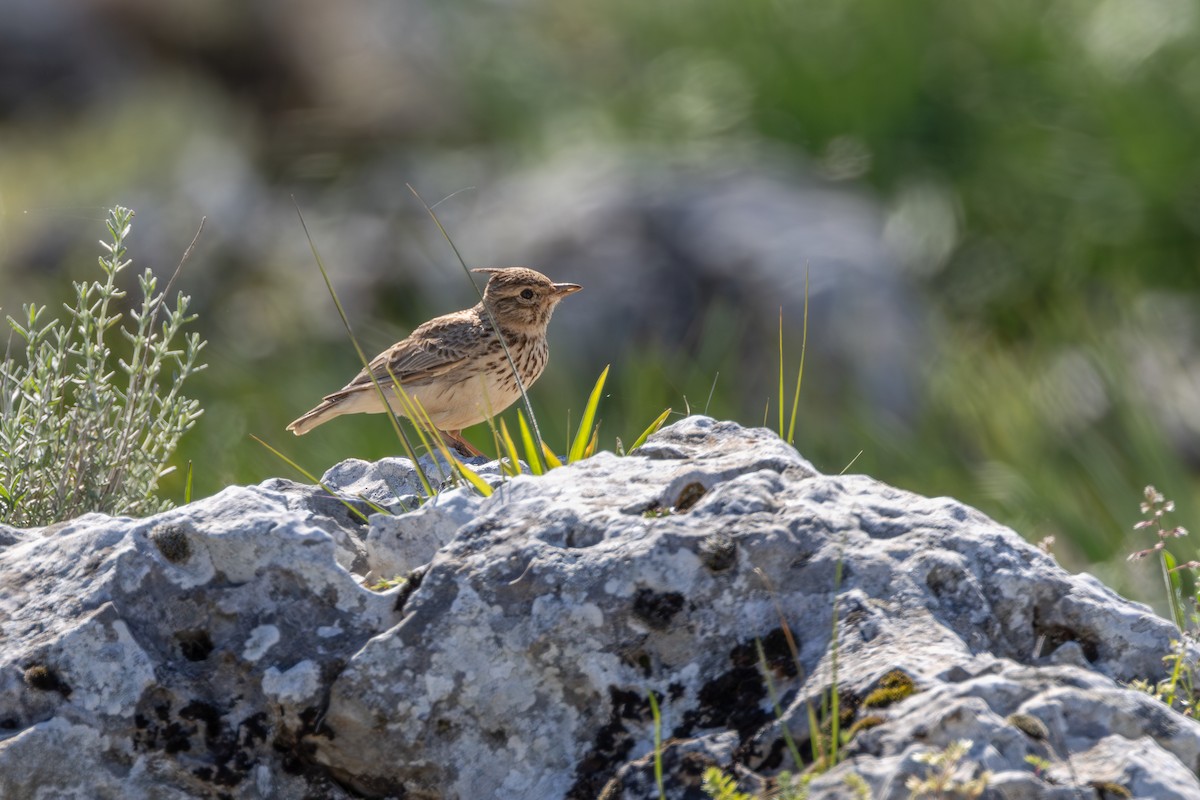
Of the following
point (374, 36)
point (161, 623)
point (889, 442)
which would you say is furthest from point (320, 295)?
point (161, 623)

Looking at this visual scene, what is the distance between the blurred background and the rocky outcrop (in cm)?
463

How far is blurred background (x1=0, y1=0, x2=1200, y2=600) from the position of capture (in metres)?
10.9

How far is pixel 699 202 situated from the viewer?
15.8 metres

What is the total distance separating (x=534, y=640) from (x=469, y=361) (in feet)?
10.6

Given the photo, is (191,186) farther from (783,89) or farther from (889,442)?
(889,442)

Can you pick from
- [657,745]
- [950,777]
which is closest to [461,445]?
[657,745]

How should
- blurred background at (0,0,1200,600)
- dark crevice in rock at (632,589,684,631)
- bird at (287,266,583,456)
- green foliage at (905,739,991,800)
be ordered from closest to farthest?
green foliage at (905,739,991,800)
dark crevice in rock at (632,589,684,631)
bird at (287,266,583,456)
blurred background at (0,0,1200,600)

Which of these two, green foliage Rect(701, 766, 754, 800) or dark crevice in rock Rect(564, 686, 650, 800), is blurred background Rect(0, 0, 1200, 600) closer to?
dark crevice in rock Rect(564, 686, 650, 800)

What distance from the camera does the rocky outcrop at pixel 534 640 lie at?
9.89ft

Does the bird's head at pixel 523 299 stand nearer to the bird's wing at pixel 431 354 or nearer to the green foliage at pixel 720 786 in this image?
the bird's wing at pixel 431 354

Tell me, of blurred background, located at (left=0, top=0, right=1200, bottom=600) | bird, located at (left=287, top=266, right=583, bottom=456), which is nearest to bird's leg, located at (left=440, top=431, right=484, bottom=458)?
bird, located at (left=287, top=266, right=583, bottom=456)

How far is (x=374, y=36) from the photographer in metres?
24.7

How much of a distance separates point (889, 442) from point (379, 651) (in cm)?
732

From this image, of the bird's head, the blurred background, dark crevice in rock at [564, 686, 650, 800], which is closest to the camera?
dark crevice in rock at [564, 686, 650, 800]
